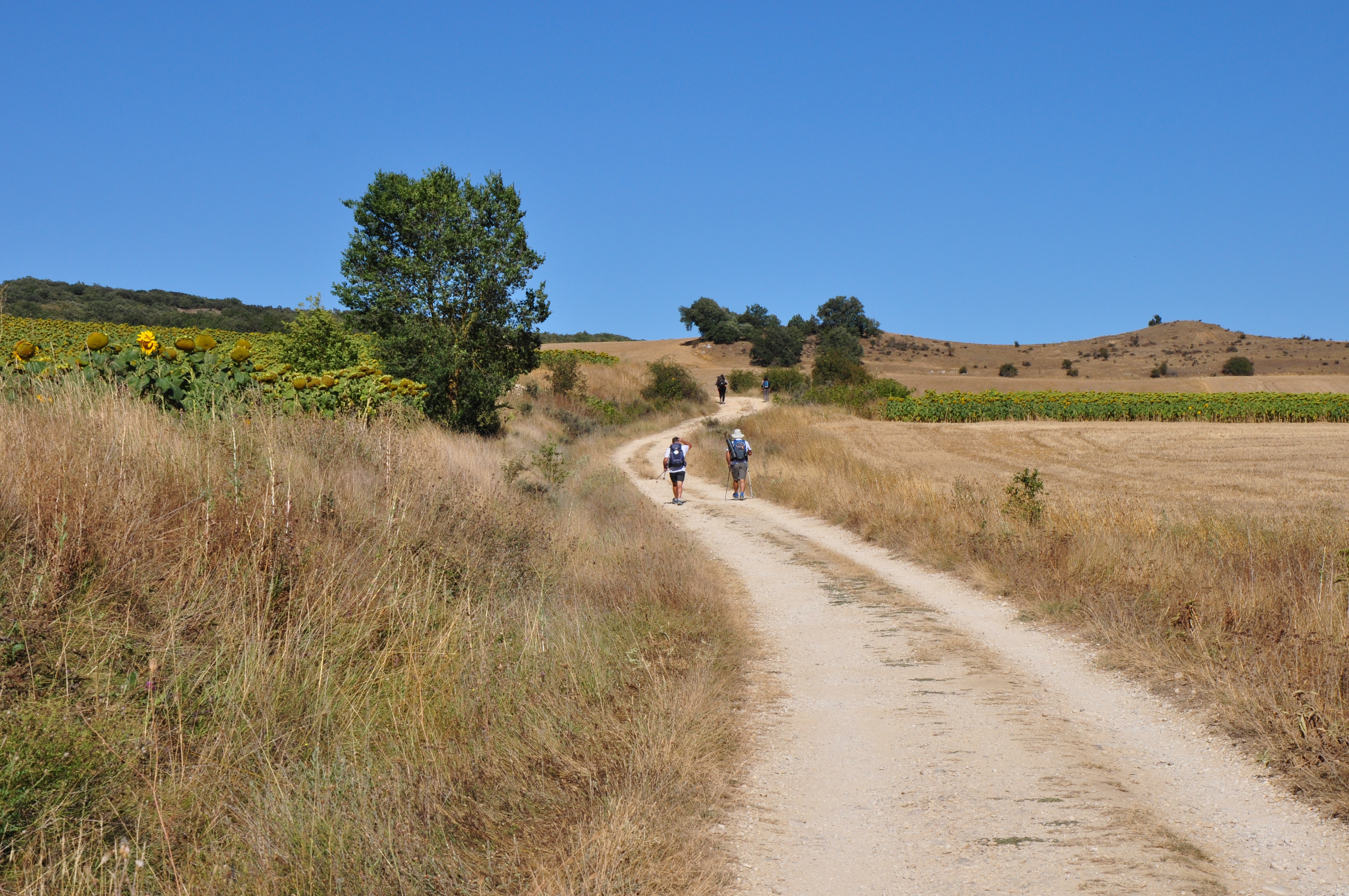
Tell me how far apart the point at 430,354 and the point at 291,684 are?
20.6 meters

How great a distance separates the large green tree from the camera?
24688mm

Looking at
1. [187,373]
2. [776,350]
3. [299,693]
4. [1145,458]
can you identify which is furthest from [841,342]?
[299,693]

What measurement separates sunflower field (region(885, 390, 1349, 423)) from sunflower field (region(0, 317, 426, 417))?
41.6m

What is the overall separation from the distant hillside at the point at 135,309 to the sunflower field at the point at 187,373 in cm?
4192

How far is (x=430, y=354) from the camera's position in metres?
24.7

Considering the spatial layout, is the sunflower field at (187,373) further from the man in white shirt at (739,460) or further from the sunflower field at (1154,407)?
the sunflower field at (1154,407)

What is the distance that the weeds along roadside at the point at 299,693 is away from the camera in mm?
3676

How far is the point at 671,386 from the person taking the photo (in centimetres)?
5516

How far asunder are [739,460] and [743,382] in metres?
49.6

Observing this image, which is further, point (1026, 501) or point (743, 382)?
point (743, 382)

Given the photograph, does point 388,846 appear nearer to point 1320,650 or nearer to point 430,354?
point 1320,650

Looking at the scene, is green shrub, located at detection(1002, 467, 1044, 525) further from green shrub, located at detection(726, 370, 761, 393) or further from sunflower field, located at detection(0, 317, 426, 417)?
green shrub, located at detection(726, 370, 761, 393)

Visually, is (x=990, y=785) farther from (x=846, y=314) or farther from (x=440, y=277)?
(x=846, y=314)

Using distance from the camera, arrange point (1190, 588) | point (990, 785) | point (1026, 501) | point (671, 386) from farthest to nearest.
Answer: point (671, 386)
point (1026, 501)
point (1190, 588)
point (990, 785)
